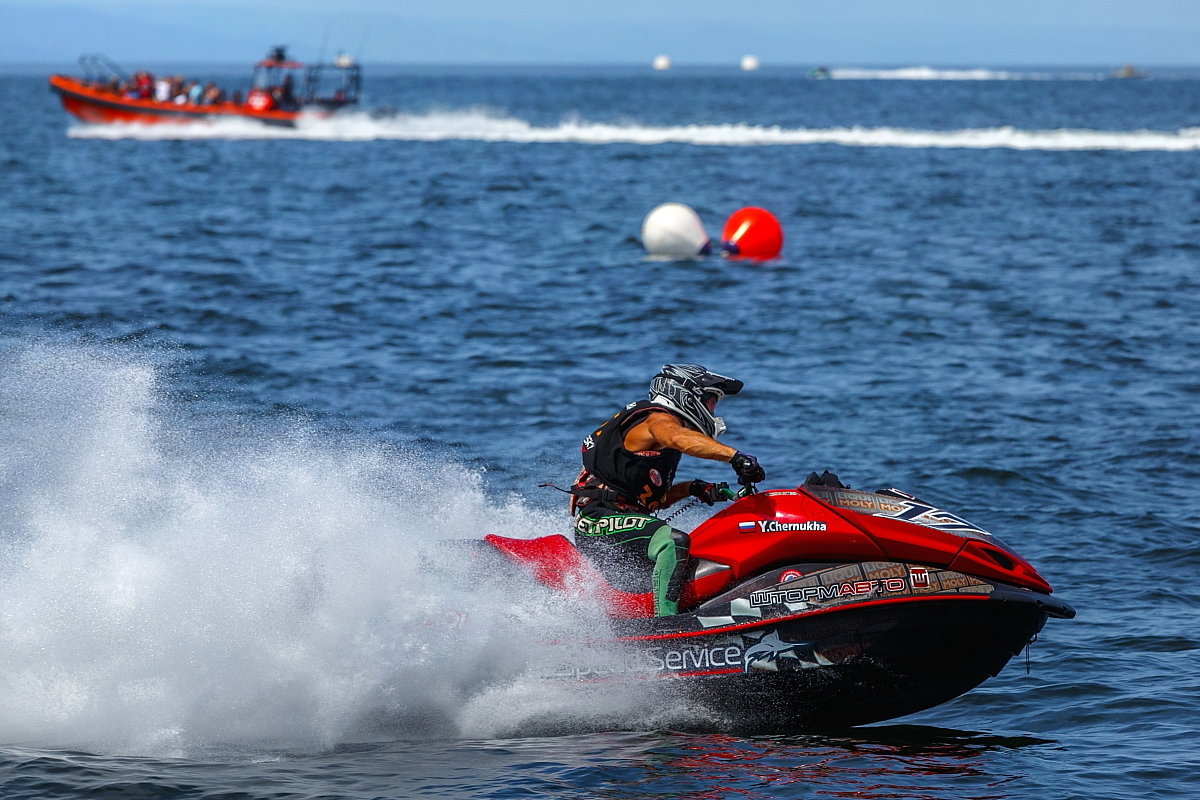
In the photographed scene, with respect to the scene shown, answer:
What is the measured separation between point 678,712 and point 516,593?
1.05m

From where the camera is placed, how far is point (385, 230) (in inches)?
1150

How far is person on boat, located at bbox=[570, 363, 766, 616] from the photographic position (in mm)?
7152

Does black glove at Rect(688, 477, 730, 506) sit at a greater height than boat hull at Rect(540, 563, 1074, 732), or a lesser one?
greater

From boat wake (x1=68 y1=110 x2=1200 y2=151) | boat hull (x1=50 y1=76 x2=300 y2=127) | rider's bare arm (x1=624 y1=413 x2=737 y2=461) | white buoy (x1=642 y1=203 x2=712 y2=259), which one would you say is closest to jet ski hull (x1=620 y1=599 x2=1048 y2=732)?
rider's bare arm (x1=624 y1=413 x2=737 y2=461)

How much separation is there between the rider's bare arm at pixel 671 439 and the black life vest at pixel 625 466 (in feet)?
0.16

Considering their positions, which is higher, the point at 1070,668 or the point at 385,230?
the point at 385,230

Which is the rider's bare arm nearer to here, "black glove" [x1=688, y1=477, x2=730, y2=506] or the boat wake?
"black glove" [x1=688, y1=477, x2=730, y2=506]

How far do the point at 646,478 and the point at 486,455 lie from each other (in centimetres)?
528

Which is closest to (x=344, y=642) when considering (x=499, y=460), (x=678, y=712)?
(x=678, y=712)

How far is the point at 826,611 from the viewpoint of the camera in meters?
6.99

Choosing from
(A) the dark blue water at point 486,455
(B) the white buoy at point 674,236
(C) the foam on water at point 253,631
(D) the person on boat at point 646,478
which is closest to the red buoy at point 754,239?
(B) the white buoy at point 674,236

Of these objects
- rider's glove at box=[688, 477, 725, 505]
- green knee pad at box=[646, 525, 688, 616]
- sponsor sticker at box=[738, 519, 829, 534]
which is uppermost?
rider's glove at box=[688, 477, 725, 505]

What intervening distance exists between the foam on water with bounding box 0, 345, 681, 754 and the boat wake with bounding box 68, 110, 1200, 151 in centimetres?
4852

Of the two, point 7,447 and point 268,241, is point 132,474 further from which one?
point 268,241
